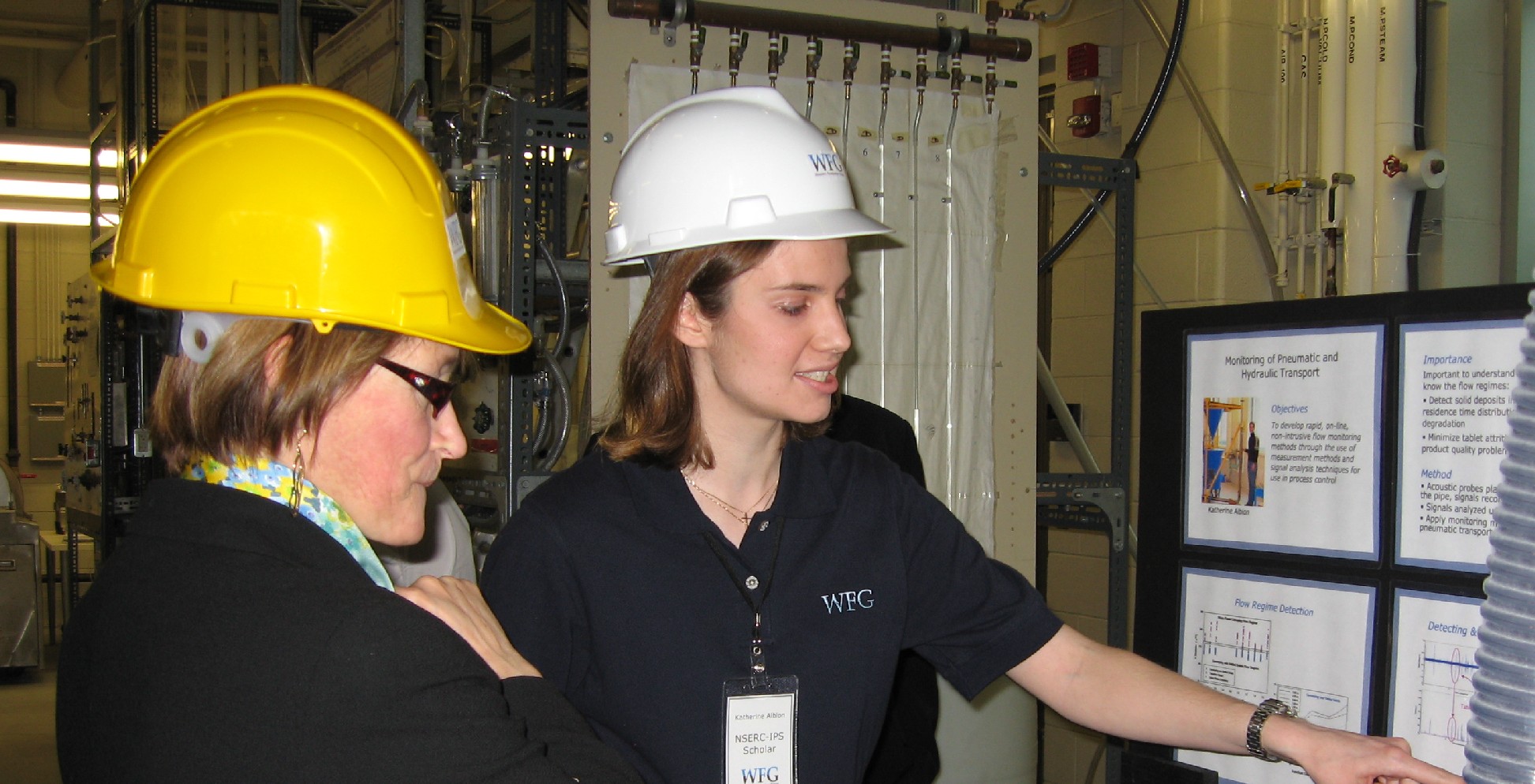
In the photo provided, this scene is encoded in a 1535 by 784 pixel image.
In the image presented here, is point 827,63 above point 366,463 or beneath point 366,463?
above

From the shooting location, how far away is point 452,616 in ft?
3.50

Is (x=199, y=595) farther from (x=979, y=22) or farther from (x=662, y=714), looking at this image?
(x=979, y=22)

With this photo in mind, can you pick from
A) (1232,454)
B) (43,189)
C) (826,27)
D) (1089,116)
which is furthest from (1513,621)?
(43,189)

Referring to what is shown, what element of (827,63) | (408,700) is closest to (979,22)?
(827,63)

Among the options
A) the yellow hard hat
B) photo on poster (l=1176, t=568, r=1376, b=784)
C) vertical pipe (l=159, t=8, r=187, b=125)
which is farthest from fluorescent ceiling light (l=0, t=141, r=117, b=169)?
photo on poster (l=1176, t=568, r=1376, b=784)

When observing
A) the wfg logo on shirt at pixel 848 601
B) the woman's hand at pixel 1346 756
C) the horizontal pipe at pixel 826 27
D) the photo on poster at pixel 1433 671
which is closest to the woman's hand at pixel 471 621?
the wfg logo on shirt at pixel 848 601

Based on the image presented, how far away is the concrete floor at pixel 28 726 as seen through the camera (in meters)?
5.02

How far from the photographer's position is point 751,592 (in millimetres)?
1506

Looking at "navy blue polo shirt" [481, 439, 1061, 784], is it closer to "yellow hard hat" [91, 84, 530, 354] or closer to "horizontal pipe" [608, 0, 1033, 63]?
"yellow hard hat" [91, 84, 530, 354]

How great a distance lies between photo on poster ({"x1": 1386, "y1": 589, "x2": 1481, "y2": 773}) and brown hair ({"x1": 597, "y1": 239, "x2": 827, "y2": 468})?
1.15 m

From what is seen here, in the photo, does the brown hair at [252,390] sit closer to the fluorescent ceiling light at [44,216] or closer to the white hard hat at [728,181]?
the white hard hat at [728,181]

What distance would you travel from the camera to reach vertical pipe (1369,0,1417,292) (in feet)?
11.1

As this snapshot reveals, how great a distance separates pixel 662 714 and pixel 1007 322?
188 cm

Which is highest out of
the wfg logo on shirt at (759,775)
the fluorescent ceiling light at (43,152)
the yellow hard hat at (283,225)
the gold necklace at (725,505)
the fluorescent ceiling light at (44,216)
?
the fluorescent ceiling light at (43,152)
